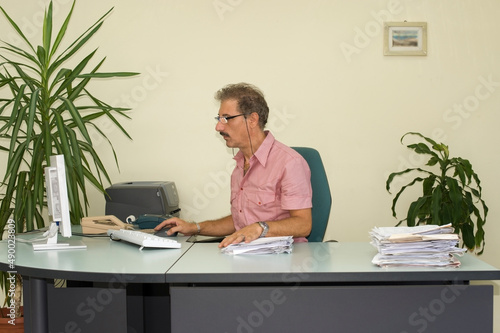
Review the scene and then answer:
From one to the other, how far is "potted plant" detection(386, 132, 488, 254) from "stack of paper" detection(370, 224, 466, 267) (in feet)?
5.56

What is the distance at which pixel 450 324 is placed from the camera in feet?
5.83

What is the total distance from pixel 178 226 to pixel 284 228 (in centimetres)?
53

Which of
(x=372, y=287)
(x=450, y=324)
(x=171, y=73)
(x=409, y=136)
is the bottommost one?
(x=450, y=324)

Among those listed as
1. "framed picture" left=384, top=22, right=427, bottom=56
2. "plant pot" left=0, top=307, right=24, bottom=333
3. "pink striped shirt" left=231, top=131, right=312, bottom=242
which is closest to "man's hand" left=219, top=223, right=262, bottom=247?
"pink striped shirt" left=231, top=131, right=312, bottom=242

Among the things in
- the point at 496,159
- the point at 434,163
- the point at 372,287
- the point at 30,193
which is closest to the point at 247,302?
the point at 372,287

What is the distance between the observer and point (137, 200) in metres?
3.43

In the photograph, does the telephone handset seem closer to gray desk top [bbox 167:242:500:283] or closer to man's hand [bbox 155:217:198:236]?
man's hand [bbox 155:217:198:236]

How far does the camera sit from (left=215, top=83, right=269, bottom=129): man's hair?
2633 millimetres

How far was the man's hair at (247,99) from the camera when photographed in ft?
8.64

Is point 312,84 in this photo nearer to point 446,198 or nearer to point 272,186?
point 446,198

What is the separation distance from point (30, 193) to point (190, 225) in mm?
1159

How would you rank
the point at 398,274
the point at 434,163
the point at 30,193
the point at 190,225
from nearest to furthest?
the point at 398,274 < the point at 190,225 < the point at 30,193 < the point at 434,163

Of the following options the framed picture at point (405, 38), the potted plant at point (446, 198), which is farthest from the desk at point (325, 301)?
the framed picture at point (405, 38)

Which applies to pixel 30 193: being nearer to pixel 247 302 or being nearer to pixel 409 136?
pixel 247 302
